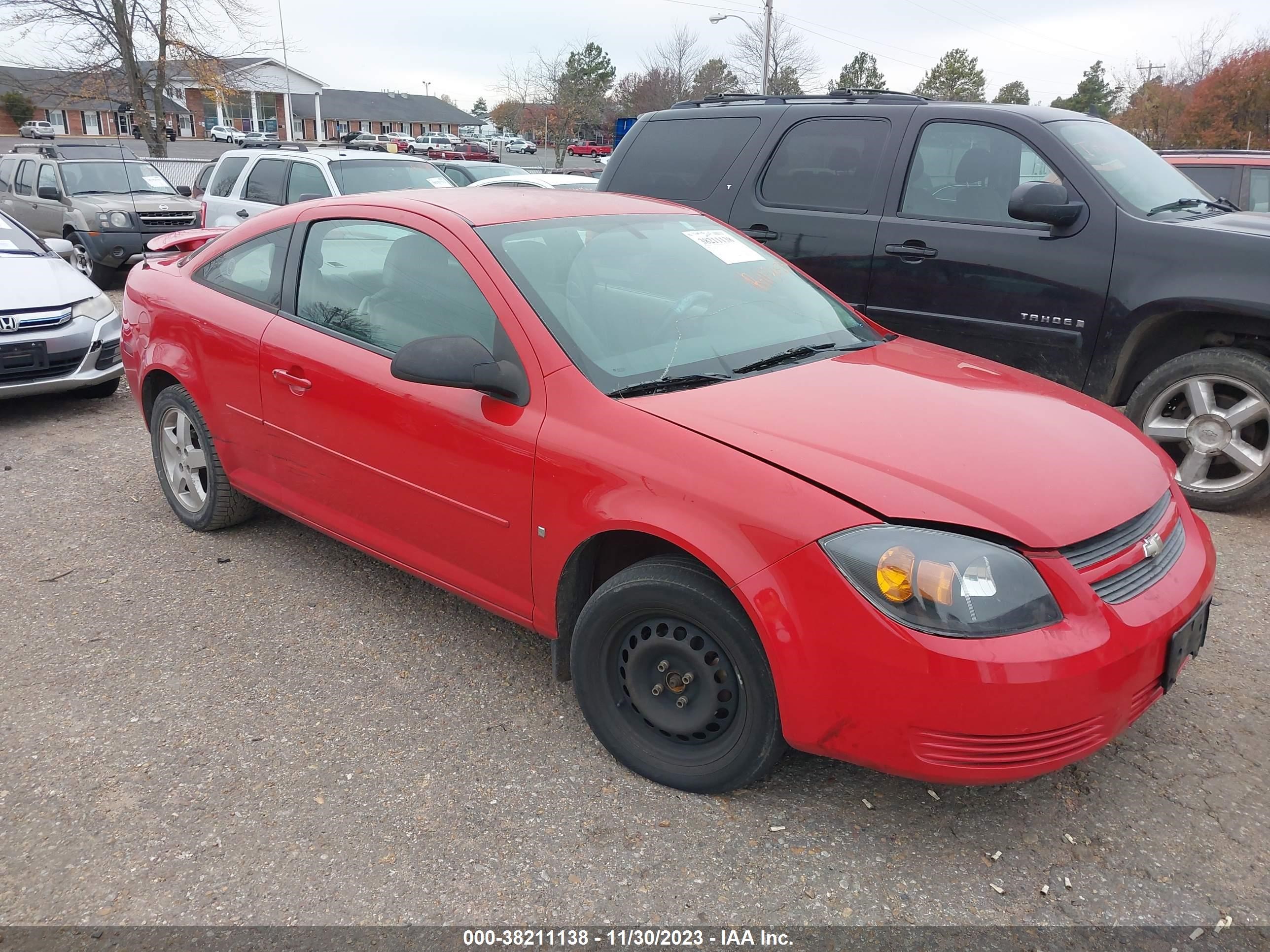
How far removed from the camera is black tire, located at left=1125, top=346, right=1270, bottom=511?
452 centimetres

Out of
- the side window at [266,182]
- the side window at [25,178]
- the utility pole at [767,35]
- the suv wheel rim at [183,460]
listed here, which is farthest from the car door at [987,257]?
the utility pole at [767,35]

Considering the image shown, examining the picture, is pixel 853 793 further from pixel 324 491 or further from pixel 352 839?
pixel 324 491

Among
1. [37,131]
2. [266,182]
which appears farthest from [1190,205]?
[37,131]

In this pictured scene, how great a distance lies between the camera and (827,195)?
218 inches

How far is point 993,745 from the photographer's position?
7.18ft

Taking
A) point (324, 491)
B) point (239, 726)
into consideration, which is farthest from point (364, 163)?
point (239, 726)

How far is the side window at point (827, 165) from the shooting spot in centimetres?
542

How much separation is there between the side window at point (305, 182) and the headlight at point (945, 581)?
9.49 m

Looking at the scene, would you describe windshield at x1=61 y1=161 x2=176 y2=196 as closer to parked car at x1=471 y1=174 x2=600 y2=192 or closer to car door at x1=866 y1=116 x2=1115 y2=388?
parked car at x1=471 y1=174 x2=600 y2=192

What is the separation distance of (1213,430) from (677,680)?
3527 mm

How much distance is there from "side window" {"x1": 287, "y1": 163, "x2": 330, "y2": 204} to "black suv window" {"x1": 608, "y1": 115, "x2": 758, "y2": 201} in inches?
205

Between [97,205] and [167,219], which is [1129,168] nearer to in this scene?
[167,219]

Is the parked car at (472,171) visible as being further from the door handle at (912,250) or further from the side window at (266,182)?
the door handle at (912,250)

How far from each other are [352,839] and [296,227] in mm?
2493
